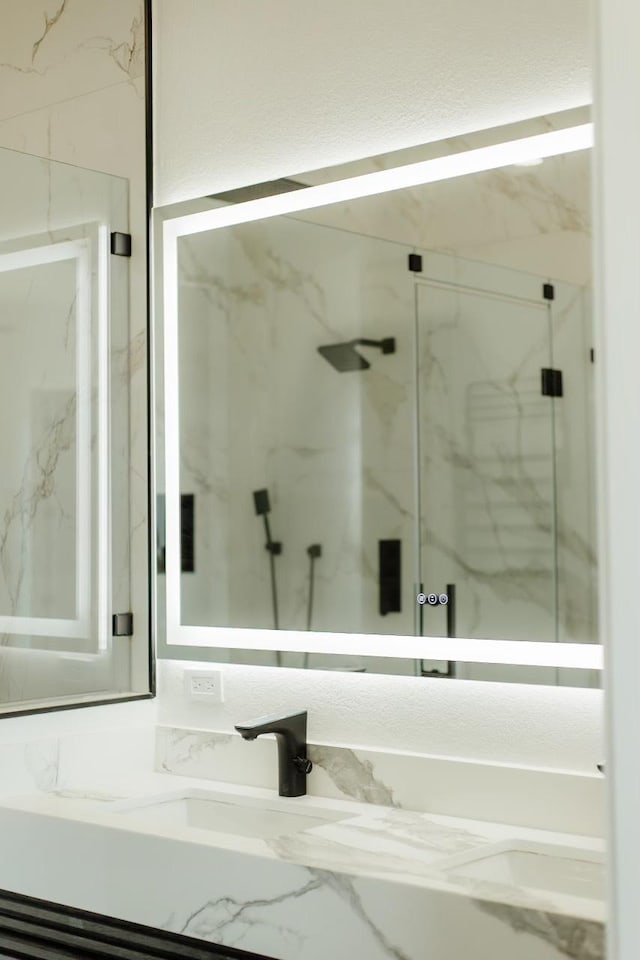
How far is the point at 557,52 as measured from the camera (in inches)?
82.0

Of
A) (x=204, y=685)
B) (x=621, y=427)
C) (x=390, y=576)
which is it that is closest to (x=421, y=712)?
(x=390, y=576)

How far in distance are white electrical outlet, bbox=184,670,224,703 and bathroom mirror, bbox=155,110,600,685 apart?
5 centimetres

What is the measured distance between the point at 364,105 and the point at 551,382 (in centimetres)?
73

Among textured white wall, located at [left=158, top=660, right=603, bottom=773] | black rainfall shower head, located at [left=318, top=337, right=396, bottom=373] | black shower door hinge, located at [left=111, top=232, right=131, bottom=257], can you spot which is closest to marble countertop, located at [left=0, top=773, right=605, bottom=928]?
textured white wall, located at [left=158, top=660, right=603, bottom=773]

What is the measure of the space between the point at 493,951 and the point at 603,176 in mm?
1034

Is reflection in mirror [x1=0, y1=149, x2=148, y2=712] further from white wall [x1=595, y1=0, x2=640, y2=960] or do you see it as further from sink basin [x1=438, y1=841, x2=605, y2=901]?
white wall [x1=595, y1=0, x2=640, y2=960]

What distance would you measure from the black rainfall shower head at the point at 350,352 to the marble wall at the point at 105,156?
0.49 meters

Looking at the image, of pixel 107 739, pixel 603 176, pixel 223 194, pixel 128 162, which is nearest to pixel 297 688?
pixel 107 739

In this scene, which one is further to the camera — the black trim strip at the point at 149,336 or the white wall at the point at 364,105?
the black trim strip at the point at 149,336

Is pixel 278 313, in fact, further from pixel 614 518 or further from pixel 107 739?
pixel 614 518

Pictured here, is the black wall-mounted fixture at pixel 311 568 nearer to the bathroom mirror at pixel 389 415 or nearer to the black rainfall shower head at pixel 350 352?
the bathroom mirror at pixel 389 415

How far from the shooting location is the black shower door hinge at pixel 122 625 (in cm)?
262

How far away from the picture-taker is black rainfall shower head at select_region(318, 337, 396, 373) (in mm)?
2342

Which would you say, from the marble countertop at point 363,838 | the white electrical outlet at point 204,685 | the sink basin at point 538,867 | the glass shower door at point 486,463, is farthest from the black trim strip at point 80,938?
the glass shower door at point 486,463
